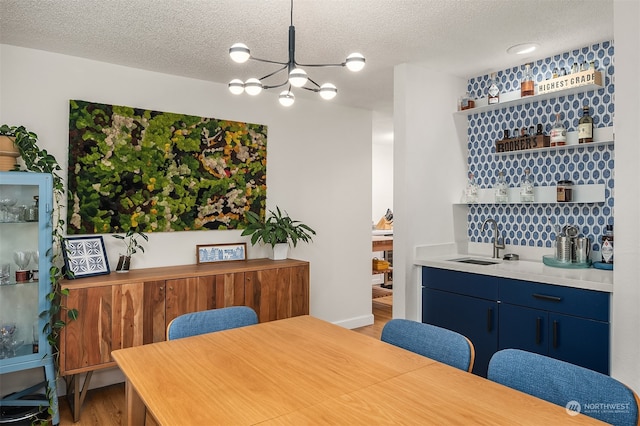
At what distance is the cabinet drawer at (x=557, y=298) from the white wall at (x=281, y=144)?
208 centimetres

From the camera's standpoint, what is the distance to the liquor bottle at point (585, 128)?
2934 millimetres

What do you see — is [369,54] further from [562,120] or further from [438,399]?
[438,399]

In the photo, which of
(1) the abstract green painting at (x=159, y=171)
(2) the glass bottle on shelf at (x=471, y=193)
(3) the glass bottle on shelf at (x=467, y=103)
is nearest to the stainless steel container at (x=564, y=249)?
(2) the glass bottle on shelf at (x=471, y=193)

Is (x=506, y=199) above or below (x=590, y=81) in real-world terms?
below

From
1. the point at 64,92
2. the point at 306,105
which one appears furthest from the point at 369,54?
the point at 64,92

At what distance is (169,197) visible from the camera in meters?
3.55

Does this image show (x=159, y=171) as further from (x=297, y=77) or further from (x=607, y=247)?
(x=607, y=247)

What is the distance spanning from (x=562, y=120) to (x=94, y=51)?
3511 mm

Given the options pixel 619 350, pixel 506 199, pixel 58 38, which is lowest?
pixel 619 350

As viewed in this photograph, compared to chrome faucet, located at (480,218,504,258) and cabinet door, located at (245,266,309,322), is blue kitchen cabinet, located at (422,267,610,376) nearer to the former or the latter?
chrome faucet, located at (480,218,504,258)

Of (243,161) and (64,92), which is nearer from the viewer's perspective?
(64,92)

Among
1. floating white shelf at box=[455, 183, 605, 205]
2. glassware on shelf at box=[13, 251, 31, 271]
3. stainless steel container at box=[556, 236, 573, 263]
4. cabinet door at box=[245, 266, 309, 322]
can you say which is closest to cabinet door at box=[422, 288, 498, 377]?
stainless steel container at box=[556, 236, 573, 263]

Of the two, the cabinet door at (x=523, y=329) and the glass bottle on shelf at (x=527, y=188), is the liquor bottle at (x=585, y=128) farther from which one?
the cabinet door at (x=523, y=329)

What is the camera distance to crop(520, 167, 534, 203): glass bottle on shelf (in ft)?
11.0
